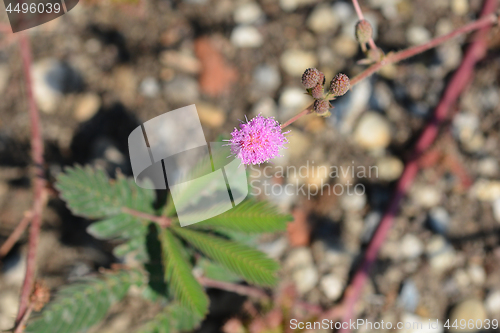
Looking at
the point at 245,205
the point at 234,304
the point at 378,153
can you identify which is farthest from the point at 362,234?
the point at 245,205

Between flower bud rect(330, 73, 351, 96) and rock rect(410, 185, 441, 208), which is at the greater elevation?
flower bud rect(330, 73, 351, 96)

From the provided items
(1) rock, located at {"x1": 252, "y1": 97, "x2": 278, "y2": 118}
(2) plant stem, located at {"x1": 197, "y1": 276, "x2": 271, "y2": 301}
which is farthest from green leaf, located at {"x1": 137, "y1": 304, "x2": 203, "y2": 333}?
(1) rock, located at {"x1": 252, "y1": 97, "x2": 278, "y2": 118}

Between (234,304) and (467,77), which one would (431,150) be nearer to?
(467,77)

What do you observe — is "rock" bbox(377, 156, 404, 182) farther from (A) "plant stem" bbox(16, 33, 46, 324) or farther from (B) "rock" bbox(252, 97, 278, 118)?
(A) "plant stem" bbox(16, 33, 46, 324)

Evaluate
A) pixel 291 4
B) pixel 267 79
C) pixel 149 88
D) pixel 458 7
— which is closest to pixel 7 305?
pixel 149 88

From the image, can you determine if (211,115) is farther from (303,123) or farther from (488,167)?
(488,167)

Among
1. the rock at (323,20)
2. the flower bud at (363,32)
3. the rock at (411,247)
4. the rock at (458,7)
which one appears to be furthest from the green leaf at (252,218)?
the rock at (458,7)
